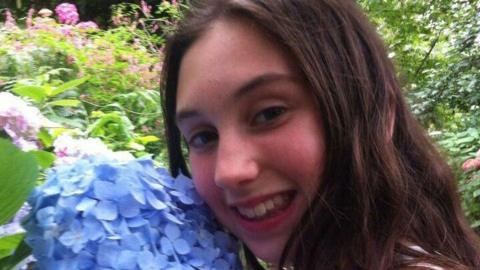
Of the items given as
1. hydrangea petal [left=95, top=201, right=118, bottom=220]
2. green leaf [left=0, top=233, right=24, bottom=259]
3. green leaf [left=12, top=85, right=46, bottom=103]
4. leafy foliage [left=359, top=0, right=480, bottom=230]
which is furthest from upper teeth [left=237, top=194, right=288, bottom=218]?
leafy foliage [left=359, top=0, right=480, bottom=230]

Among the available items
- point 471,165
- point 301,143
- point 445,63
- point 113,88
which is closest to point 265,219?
point 301,143

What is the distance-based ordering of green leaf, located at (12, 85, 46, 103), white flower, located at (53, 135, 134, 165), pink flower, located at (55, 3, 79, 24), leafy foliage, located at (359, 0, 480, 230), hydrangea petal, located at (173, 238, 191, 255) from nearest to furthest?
1. hydrangea petal, located at (173, 238, 191, 255)
2. white flower, located at (53, 135, 134, 165)
3. green leaf, located at (12, 85, 46, 103)
4. pink flower, located at (55, 3, 79, 24)
5. leafy foliage, located at (359, 0, 480, 230)

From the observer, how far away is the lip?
859 millimetres

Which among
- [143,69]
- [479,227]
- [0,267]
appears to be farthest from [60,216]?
[479,227]

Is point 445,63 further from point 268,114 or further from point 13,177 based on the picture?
point 13,177

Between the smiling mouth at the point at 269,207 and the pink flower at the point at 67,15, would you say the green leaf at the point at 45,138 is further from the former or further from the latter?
the pink flower at the point at 67,15

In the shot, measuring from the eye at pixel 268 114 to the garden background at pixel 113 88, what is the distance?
8.1 inches

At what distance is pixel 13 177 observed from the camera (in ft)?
2.13

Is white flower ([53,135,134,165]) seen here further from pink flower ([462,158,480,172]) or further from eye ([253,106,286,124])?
pink flower ([462,158,480,172])

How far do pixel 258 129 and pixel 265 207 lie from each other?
117 mm

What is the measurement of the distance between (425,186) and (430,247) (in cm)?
15

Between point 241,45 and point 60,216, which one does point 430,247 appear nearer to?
point 241,45

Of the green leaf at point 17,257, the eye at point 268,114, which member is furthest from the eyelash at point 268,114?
the green leaf at point 17,257

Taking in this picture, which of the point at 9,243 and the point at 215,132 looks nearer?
the point at 9,243
